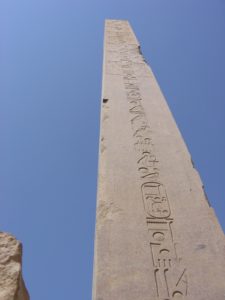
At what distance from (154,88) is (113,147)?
47.8 inches

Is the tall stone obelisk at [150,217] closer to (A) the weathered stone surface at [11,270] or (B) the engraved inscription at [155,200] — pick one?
(B) the engraved inscription at [155,200]

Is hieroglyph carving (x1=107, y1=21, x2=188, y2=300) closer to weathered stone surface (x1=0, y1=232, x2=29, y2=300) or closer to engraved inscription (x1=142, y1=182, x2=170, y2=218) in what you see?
engraved inscription (x1=142, y1=182, x2=170, y2=218)

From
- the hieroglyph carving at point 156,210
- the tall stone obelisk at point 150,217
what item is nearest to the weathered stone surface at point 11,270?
the tall stone obelisk at point 150,217

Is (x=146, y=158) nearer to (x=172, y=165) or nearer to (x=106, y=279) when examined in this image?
(x=172, y=165)

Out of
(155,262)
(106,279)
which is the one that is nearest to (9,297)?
(106,279)

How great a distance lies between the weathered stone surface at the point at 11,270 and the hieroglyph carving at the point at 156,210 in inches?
27.2

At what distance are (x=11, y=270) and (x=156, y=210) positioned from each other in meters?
1.07

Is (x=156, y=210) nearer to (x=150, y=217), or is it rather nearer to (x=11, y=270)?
(x=150, y=217)

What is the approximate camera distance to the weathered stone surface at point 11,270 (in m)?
1.78

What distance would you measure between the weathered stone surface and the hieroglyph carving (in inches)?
27.2

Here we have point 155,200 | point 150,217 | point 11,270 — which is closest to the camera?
point 11,270

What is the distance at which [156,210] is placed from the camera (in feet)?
8.77

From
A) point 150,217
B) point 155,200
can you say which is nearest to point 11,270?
point 150,217

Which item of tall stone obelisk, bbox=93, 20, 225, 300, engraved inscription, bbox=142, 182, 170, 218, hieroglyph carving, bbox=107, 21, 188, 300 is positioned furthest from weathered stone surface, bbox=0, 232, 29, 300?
engraved inscription, bbox=142, 182, 170, 218
